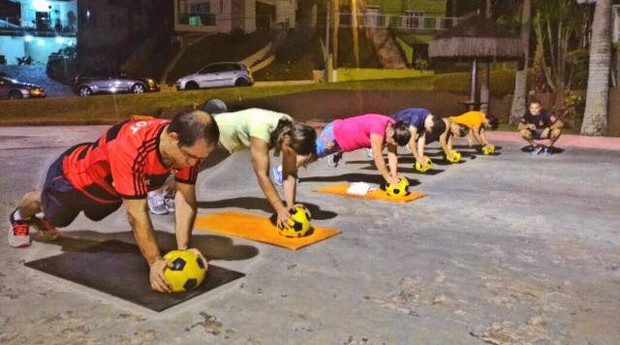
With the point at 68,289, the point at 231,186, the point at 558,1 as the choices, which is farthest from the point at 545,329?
the point at 558,1

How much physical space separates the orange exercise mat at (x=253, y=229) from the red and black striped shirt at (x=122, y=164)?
4.77ft

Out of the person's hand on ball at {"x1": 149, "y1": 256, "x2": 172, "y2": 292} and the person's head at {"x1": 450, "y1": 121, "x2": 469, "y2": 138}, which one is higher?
the person's head at {"x1": 450, "y1": 121, "x2": 469, "y2": 138}

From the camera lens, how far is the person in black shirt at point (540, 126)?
12.5m

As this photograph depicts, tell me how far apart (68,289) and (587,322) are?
3.68 meters

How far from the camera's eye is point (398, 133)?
23.0 feet

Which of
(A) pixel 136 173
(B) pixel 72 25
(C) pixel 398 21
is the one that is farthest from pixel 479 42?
(B) pixel 72 25

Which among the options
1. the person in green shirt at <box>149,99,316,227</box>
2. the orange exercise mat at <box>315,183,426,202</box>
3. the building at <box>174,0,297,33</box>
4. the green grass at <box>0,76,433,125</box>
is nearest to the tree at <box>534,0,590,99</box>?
the green grass at <box>0,76,433,125</box>

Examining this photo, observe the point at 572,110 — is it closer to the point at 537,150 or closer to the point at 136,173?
the point at 537,150

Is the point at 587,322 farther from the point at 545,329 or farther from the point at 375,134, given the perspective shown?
the point at 375,134

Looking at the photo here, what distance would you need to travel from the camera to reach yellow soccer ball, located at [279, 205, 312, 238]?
5434mm

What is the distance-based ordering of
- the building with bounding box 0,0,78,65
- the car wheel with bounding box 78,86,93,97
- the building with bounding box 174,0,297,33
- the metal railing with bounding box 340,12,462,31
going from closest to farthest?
the car wheel with bounding box 78,86,93,97 < the metal railing with bounding box 340,12,462,31 < the building with bounding box 0,0,78,65 < the building with bounding box 174,0,297,33

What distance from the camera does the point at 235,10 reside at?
4038 centimetres

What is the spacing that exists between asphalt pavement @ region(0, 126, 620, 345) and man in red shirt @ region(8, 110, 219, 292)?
0.53 meters

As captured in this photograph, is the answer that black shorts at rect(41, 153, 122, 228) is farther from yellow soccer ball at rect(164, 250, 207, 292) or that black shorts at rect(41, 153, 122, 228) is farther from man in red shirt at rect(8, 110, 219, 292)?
yellow soccer ball at rect(164, 250, 207, 292)
